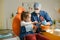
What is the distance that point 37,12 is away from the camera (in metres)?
0.85

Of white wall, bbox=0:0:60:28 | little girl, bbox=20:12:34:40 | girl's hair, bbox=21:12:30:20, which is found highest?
white wall, bbox=0:0:60:28

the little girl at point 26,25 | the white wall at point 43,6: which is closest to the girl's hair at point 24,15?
the little girl at point 26,25

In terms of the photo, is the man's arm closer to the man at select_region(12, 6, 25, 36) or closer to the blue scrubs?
the blue scrubs

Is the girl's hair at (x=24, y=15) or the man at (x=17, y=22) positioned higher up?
the girl's hair at (x=24, y=15)

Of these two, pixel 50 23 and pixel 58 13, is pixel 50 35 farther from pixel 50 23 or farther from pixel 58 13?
pixel 58 13

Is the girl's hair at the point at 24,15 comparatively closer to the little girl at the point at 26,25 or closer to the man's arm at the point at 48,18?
the little girl at the point at 26,25

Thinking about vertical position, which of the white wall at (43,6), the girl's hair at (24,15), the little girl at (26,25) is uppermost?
the white wall at (43,6)

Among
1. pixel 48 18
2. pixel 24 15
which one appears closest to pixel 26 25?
pixel 24 15

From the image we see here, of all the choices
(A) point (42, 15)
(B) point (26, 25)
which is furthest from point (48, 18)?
(B) point (26, 25)

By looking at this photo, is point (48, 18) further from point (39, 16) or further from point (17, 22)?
point (17, 22)

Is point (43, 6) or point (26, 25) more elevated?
point (43, 6)

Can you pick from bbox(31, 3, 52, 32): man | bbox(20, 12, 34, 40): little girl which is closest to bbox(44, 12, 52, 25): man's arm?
bbox(31, 3, 52, 32): man

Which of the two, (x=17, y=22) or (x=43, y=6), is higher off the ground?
(x=43, y=6)

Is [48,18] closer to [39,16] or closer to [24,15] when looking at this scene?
[39,16]
